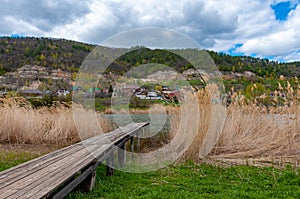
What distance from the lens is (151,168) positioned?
4.62 meters

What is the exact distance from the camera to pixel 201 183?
367 centimetres

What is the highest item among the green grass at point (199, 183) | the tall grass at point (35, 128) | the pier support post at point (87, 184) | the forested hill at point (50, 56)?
the forested hill at point (50, 56)

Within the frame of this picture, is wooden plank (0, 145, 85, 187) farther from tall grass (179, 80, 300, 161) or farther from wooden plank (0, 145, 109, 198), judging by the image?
tall grass (179, 80, 300, 161)

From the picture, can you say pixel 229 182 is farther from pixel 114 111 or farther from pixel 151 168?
pixel 114 111

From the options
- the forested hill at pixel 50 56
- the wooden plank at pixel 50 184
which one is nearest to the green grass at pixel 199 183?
the wooden plank at pixel 50 184

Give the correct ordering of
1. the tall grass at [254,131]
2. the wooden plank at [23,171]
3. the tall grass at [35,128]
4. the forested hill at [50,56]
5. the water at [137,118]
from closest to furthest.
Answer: the wooden plank at [23,171], the tall grass at [254,131], the tall grass at [35,128], the water at [137,118], the forested hill at [50,56]

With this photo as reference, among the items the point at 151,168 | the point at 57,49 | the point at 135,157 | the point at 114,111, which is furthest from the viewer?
the point at 57,49

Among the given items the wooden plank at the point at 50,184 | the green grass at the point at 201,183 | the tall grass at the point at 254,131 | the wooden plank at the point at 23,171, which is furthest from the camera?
the tall grass at the point at 254,131

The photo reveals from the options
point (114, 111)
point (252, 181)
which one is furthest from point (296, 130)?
point (114, 111)

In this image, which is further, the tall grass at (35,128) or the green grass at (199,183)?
the tall grass at (35,128)

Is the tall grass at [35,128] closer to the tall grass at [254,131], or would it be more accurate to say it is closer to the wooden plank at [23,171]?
the tall grass at [254,131]

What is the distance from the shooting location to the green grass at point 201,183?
10.4ft

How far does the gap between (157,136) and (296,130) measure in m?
3.02

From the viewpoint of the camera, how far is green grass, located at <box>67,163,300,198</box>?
10.4ft
